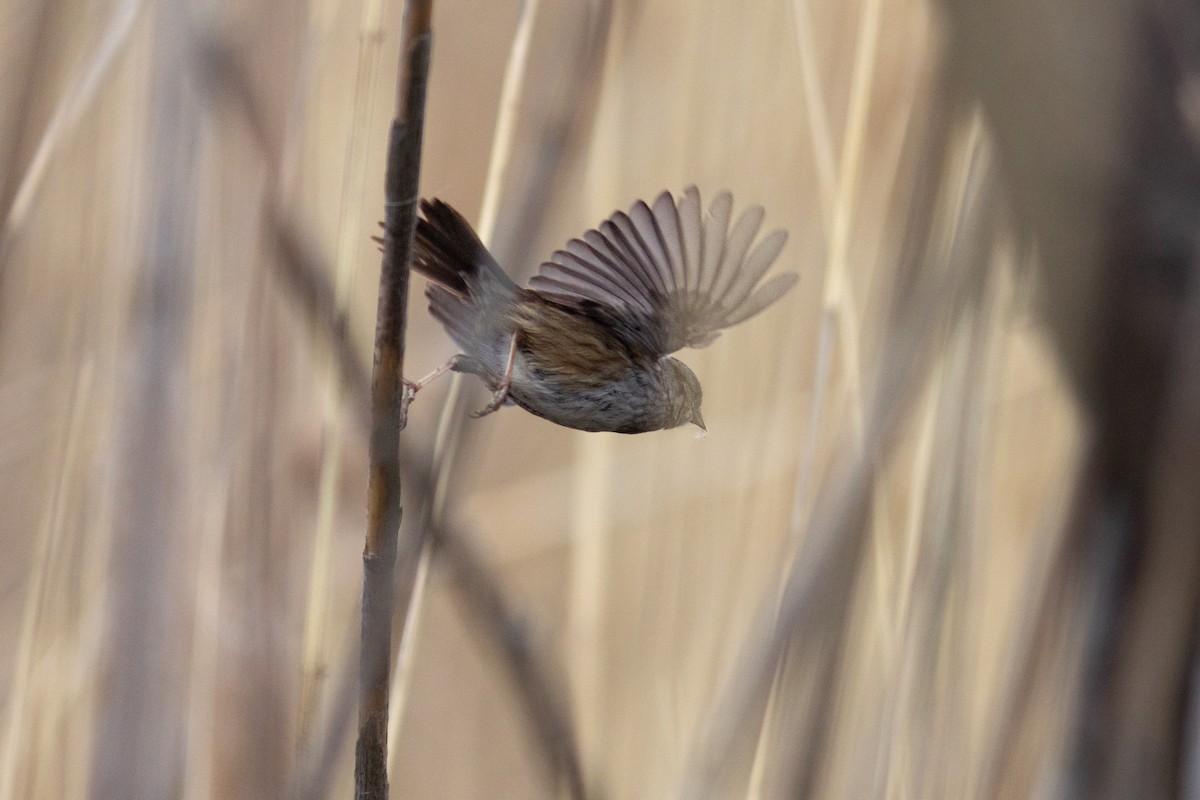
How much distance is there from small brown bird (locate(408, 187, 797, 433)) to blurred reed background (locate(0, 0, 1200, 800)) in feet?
0.69

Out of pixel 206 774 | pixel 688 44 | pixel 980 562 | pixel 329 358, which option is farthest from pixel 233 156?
pixel 980 562

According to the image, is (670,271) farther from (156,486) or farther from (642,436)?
(156,486)

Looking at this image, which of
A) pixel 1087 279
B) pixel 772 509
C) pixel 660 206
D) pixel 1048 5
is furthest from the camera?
pixel 772 509

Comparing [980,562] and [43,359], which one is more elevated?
[43,359]

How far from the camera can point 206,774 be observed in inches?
43.1

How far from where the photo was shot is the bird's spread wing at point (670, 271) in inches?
29.8

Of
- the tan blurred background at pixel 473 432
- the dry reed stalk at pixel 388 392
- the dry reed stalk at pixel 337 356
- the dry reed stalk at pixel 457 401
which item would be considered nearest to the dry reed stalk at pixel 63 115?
the tan blurred background at pixel 473 432

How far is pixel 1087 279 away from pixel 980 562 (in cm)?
39

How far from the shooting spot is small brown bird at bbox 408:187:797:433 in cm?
76

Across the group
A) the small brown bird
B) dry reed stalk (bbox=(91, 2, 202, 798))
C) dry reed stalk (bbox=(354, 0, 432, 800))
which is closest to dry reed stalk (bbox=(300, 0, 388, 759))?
dry reed stalk (bbox=(91, 2, 202, 798))

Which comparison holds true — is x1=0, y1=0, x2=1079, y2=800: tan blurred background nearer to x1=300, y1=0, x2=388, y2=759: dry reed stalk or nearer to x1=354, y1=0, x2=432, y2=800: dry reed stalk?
x1=300, y1=0, x2=388, y2=759: dry reed stalk

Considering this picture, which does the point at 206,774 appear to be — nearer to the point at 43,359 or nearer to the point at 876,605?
the point at 43,359

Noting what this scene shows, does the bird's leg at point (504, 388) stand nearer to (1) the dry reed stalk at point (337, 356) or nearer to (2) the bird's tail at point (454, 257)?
(2) the bird's tail at point (454, 257)

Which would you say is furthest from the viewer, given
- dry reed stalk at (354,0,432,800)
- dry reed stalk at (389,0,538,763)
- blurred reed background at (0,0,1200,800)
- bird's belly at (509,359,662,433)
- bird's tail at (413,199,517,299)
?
blurred reed background at (0,0,1200,800)
